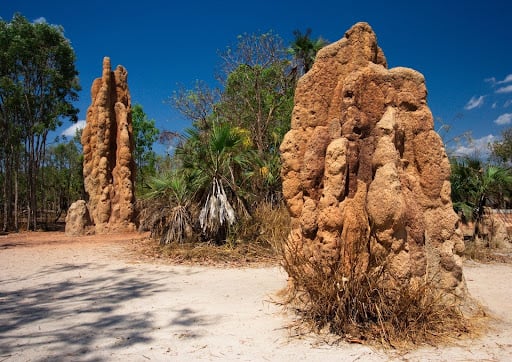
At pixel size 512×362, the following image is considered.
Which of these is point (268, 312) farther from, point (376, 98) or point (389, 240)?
point (376, 98)

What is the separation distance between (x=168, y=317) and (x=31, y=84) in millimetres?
16054

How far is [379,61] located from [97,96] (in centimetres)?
1193

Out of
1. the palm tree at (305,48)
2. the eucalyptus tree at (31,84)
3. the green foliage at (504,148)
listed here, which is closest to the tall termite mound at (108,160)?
the eucalyptus tree at (31,84)

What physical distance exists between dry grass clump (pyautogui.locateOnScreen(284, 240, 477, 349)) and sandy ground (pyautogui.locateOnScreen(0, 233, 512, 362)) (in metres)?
0.16

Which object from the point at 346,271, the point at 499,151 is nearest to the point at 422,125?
the point at 346,271

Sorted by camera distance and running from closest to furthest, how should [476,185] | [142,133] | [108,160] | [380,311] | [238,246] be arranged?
1. [380,311]
2. [238,246]
3. [476,185]
4. [108,160]
5. [142,133]

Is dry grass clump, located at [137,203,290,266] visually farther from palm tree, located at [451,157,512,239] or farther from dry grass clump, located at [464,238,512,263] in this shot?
palm tree, located at [451,157,512,239]

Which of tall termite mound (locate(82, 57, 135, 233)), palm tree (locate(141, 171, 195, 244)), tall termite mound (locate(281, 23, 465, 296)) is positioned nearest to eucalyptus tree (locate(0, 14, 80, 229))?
tall termite mound (locate(82, 57, 135, 233))

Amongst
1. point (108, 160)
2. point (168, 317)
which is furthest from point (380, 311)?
point (108, 160)

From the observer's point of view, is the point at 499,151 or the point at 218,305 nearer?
the point at 218,305

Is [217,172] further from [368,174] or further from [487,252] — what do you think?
[487,252]

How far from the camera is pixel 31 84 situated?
683 inches

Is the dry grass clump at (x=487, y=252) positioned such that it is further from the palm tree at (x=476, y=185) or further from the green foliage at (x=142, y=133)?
the green foliage at (x=142, y=133)

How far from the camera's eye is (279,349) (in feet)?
12.7
